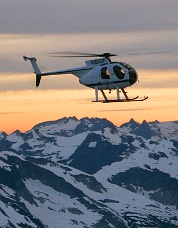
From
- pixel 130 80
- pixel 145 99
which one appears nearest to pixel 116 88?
pixel 130 80

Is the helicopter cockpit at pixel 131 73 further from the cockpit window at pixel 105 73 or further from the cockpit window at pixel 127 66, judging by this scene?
the cockpit window at pixel 105 73

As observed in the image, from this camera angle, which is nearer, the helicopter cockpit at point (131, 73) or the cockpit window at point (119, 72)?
the helicopter cockpit at point (131, 73)

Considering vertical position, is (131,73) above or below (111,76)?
above

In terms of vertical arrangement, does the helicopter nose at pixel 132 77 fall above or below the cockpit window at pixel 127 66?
below

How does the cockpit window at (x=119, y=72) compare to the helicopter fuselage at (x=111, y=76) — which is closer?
the helicopter fuselage at (x=111, y=76)

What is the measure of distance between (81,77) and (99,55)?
20.1 feet

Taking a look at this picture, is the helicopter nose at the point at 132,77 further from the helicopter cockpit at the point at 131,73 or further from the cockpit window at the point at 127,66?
the cockpit window at the point at 127,66

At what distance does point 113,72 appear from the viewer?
190875mm

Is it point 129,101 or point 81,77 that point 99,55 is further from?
point 129,101

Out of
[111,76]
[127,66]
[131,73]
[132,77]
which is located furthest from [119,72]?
[127,66]

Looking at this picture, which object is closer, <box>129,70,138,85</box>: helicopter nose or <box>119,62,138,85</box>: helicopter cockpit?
<box>129,70,138,85</box>: helicopter nose

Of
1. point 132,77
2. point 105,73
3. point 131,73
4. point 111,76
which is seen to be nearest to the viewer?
point 111,76

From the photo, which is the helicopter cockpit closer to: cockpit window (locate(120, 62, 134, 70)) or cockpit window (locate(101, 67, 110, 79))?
cockpit window (locate(120, 62, 134, 70))

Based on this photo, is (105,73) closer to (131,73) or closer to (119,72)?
(119,72)
